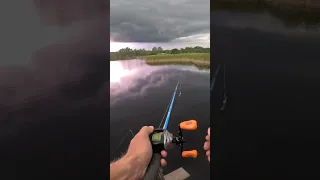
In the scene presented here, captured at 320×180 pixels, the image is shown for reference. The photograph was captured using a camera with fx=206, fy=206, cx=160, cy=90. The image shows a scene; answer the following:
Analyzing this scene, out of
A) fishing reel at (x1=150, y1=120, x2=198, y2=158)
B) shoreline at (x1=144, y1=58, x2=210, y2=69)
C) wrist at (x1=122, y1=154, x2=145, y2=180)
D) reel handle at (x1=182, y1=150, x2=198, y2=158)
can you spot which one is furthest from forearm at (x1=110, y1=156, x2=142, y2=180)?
shoreline at (x1=144, y1=58, x2=210, y2=69)

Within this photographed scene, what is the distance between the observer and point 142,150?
89cm

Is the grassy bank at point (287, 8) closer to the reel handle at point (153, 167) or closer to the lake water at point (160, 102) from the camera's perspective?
the lake water at point (160, 102)

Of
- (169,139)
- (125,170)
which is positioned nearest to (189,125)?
(169,139)

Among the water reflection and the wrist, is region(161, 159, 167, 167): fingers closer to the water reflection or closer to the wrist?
the wrist

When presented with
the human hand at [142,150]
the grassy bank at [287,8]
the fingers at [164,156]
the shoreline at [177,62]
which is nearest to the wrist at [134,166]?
the human hand at [142,150]

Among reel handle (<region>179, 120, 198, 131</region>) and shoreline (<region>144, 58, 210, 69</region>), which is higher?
shoreline (<region>144, 58, 210, 69</region>)

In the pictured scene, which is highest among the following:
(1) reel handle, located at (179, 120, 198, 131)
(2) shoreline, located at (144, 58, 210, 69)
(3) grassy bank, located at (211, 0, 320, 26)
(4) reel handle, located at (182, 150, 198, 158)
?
(3) grassy bank, located at (211, 0, 320, 26)

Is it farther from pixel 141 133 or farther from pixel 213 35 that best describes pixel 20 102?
pixel 213 35

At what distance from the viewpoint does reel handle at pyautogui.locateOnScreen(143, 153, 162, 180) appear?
2.77 ft

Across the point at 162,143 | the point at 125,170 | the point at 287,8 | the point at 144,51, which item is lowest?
the point at 125,170

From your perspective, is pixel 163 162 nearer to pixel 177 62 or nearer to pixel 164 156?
pixel 164 156

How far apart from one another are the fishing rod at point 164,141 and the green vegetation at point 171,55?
17 centimetres

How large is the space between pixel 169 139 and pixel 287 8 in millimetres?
710

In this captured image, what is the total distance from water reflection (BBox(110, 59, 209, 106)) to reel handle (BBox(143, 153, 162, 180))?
29cm
